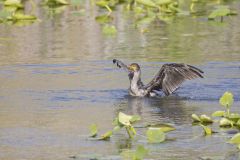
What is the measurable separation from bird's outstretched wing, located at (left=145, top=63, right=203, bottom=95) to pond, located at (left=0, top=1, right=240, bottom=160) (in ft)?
0.62

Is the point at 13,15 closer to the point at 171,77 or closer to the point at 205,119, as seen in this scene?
the point at 171,77

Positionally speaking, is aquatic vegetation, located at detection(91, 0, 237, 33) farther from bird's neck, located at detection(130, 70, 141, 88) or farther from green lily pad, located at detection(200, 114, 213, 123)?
green lily pad, located at detection(200, 114, 213, 123)

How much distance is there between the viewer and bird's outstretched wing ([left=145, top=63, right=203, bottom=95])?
40.2ft

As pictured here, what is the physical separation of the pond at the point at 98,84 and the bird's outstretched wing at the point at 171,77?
0.19m

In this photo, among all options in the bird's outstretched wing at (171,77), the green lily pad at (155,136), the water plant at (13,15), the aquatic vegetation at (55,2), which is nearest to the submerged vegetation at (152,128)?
the green lily pad at (155,136)

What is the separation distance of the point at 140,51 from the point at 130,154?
6.84 metres

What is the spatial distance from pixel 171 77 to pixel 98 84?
3.18 feet

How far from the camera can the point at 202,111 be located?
35.6ft

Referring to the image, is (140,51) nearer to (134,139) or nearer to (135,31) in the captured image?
(135,31)

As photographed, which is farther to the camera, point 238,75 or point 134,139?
point 238,75

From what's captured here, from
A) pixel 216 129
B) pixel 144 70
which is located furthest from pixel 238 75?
pixel 216 129

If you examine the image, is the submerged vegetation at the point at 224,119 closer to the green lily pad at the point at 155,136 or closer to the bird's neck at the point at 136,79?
the green lily pad at the point at 155,136

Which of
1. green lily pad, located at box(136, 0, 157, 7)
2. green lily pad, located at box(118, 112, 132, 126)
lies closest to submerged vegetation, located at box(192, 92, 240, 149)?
green lily pad, located at box(118, 112, 132, 126)

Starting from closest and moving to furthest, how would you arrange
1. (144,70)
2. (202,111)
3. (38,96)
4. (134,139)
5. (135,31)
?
(134,139)
(202,111)
(38,96)
(144,70)
(135,31)
